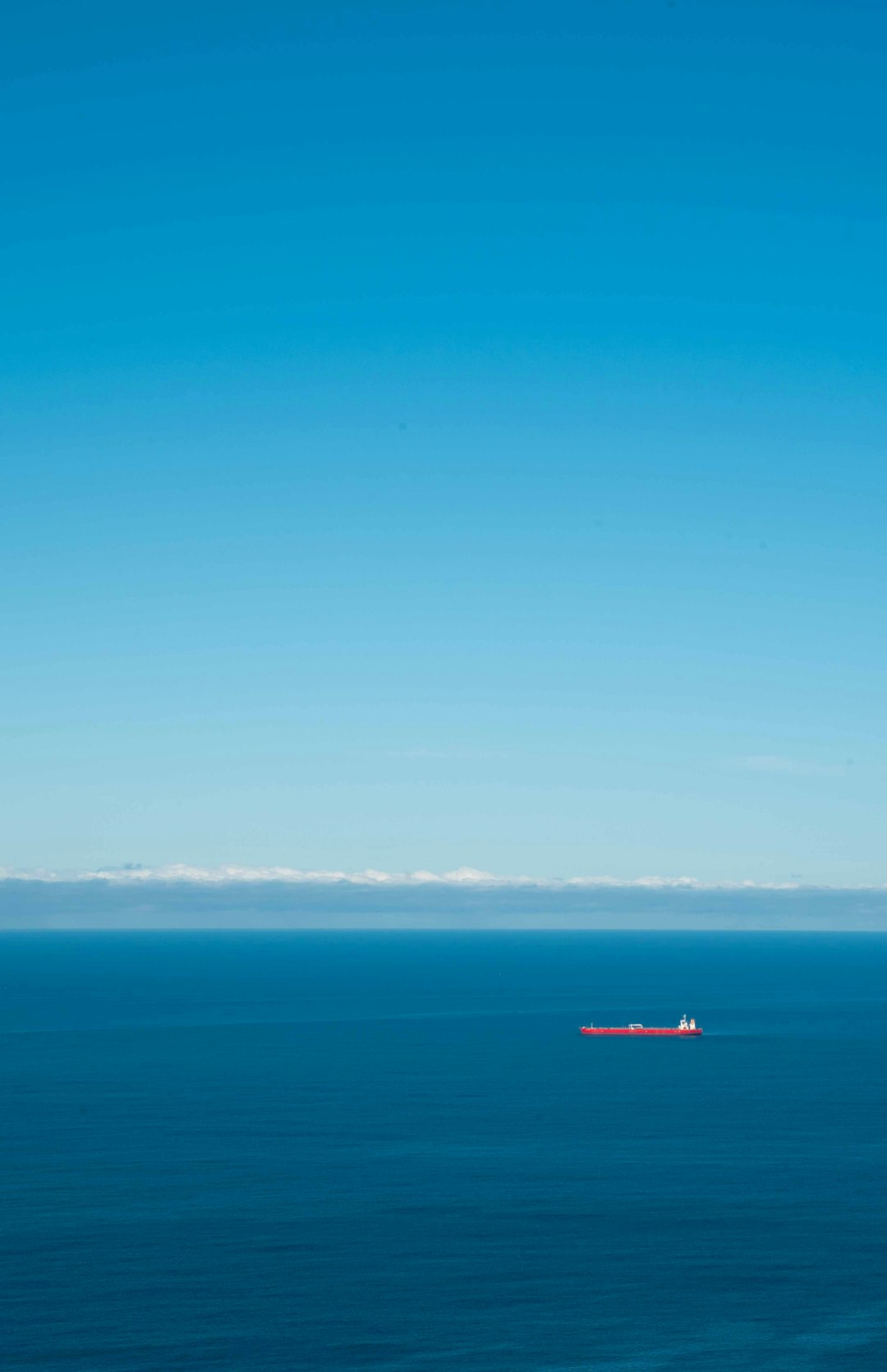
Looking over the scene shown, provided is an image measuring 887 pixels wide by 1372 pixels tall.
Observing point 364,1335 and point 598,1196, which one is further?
point 598,1196

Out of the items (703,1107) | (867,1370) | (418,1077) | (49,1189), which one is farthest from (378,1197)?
(418,1077)

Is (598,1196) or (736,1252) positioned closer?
(736,1252)

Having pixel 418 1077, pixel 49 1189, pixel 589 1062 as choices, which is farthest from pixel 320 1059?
pixel 49 1189

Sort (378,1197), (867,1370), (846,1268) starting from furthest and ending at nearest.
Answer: (378,1197), (846,1268), (867,1370)

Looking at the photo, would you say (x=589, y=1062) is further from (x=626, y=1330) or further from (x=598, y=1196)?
(x=626, y=1330)

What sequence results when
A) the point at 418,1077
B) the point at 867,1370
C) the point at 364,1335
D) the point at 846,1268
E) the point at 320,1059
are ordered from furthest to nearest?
the point at 320,1059, the point at 418,1077, the point at 846,1268, the point at 364,1335, the point at 867,1370

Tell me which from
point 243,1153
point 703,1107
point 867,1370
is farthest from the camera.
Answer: point 703,1107

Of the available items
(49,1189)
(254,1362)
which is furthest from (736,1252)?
(49,1189)

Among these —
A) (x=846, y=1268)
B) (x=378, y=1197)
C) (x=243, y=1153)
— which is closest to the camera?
(x=846, y=1268)

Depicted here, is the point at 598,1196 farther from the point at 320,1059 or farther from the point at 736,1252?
the point at 320,1059
